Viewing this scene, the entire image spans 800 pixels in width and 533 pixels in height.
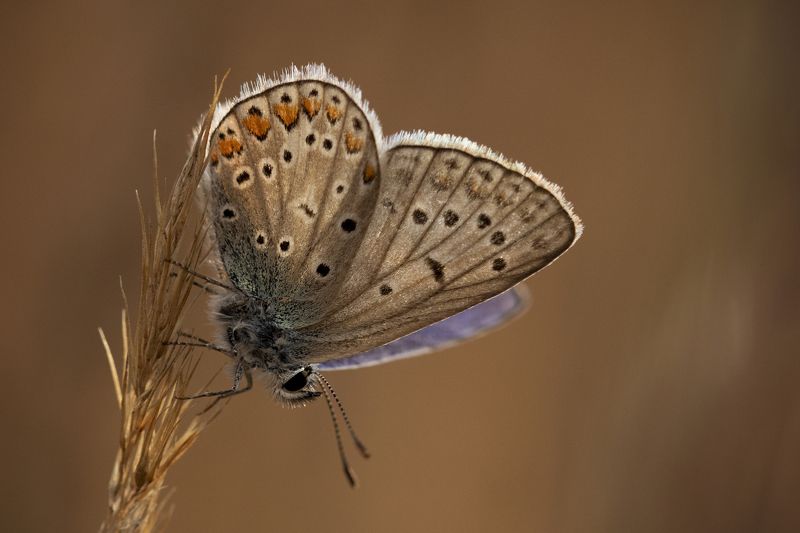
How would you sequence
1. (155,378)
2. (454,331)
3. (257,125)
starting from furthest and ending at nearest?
1. (454,331)
2. (257,125)
3. (155,378)

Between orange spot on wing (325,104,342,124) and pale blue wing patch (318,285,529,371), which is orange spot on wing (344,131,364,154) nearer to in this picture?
orange spot on wing (325,104,342,124)

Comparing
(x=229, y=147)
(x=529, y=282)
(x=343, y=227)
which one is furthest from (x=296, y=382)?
(x=529, y=282)

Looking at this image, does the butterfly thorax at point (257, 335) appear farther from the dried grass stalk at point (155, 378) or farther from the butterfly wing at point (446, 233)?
the dried grass stalk at point (155, 378)

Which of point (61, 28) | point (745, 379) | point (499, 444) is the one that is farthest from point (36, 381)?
point (745, 379)

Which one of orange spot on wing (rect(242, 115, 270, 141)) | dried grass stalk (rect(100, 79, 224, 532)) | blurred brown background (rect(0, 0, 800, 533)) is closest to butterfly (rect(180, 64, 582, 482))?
orange spot on wing (rect(242, 115, 270, 141))

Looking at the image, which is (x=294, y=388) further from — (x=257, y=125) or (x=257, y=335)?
(x=257, y=125)

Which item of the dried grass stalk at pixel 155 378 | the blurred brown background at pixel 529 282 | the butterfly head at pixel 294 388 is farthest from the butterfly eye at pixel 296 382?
the blurred brown background at pixel 529 282

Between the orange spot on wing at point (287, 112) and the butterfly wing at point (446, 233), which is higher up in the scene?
the orange spot on wing at point (287, 112)

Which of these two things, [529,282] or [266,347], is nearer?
[266,347]
